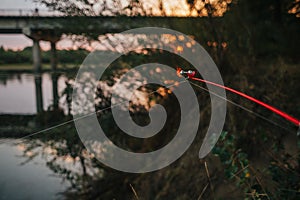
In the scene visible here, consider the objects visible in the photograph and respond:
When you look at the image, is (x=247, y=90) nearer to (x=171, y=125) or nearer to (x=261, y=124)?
(x=261, y=124)

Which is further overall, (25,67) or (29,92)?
(29,92)

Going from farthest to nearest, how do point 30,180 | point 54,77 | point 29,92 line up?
point 29,92 → point 30,180 → point 54,77

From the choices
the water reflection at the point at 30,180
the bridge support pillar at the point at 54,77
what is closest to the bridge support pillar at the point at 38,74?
the bridge support pillar at the point at 54,77

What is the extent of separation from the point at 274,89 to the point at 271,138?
1.33 feet

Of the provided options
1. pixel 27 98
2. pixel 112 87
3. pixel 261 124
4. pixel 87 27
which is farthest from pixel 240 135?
pixel 27 98

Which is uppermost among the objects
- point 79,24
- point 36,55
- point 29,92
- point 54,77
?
Answer: point 79,24

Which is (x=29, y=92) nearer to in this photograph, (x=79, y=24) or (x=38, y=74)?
(x=38, y=74)

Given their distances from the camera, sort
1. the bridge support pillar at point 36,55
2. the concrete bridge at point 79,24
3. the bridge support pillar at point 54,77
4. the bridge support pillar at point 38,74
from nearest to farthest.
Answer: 1. the concrete bridge at point 79,24
2. the bridge support pillar at point 54,77
3. the bridge support pillar at point 38,74
4. the bridge support pillar at point 36,55

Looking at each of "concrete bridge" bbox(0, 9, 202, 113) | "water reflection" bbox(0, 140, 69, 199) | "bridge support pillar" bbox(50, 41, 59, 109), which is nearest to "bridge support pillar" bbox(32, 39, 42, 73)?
"concrete bridge" bbox(0, 9, 202, 113)

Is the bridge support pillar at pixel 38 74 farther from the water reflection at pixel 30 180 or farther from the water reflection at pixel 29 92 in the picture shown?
the water reflection at pixel 30 180

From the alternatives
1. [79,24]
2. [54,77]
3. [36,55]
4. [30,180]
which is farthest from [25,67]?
[30,180]

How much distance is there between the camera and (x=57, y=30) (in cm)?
332

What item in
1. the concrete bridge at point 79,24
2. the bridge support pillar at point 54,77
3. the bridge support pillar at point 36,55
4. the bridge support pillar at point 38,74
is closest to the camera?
the concrete bridge at point 79,24

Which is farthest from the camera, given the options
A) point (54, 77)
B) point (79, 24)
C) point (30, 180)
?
point (30, 180)
